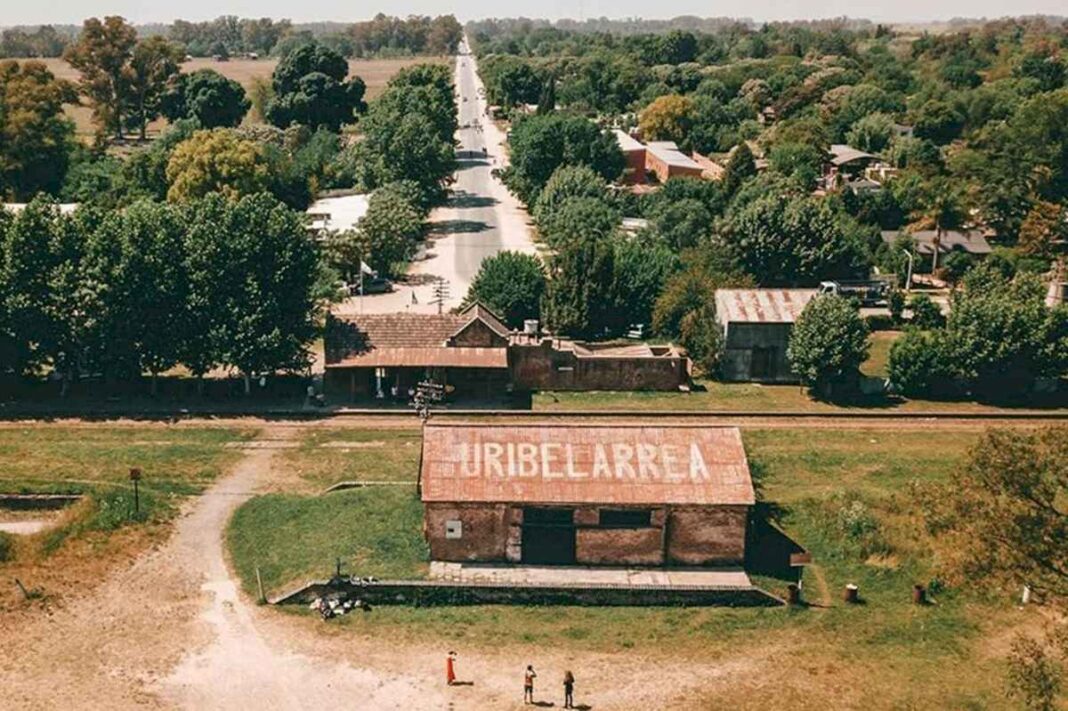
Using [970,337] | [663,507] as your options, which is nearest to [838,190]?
[970,337]

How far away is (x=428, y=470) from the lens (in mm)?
41156

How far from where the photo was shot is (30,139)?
101 m

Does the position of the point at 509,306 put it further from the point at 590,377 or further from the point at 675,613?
the point at 675,613

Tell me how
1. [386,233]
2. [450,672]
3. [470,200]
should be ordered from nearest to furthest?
1. [450,672]
2. [386,233]
3. [470,200]

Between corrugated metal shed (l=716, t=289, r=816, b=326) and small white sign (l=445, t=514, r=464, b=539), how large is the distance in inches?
1066

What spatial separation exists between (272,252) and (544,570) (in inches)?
1046

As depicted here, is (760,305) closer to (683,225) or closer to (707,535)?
(683,225)

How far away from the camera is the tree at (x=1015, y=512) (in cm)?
3228

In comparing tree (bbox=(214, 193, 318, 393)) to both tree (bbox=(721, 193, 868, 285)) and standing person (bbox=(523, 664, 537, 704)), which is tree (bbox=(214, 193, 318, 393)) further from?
tree (bbox=(721, 193, 868, 285))

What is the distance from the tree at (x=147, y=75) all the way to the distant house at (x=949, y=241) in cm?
9706

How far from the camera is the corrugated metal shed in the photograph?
6178cm

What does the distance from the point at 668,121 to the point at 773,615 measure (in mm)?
115623

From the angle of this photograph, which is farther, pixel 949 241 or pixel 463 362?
pixel 949 241

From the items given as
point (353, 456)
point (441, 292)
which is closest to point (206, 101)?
point (441, 292)
